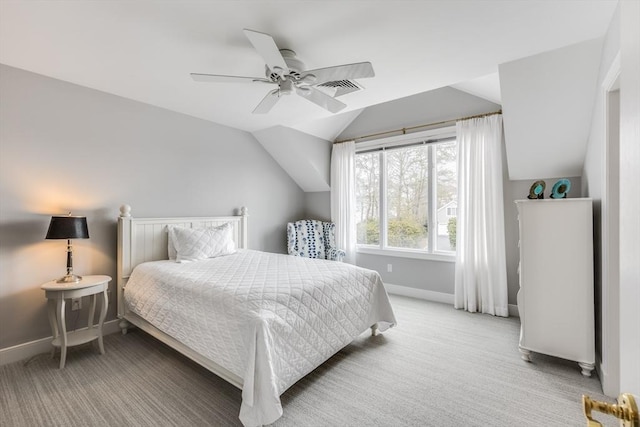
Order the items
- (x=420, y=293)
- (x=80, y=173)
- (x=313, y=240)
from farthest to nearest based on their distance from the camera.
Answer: (x=313, y=240), (x=420, y=293), (x=80, y=173)

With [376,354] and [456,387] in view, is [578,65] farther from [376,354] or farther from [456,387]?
[376,354]

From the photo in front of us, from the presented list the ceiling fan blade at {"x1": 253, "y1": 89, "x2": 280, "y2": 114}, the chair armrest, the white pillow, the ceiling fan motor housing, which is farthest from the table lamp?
the chair armrest

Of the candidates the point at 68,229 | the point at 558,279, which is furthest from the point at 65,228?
the point at 558,279

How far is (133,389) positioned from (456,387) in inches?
90.7

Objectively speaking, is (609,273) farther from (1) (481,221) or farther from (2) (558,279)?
(1) (481,221)

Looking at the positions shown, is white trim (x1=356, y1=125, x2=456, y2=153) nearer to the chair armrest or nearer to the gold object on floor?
the chair armrest

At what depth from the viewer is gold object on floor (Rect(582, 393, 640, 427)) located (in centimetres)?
54

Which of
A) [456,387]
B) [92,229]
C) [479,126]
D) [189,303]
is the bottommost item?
[456,387]

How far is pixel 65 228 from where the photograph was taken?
237 centimetres

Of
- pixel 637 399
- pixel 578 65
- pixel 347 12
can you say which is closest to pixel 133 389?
pixel 637 399

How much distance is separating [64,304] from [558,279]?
159 inches

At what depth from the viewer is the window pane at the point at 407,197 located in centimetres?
416

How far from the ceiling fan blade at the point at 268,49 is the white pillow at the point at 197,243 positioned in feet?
6.59

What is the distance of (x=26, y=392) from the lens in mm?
2023
